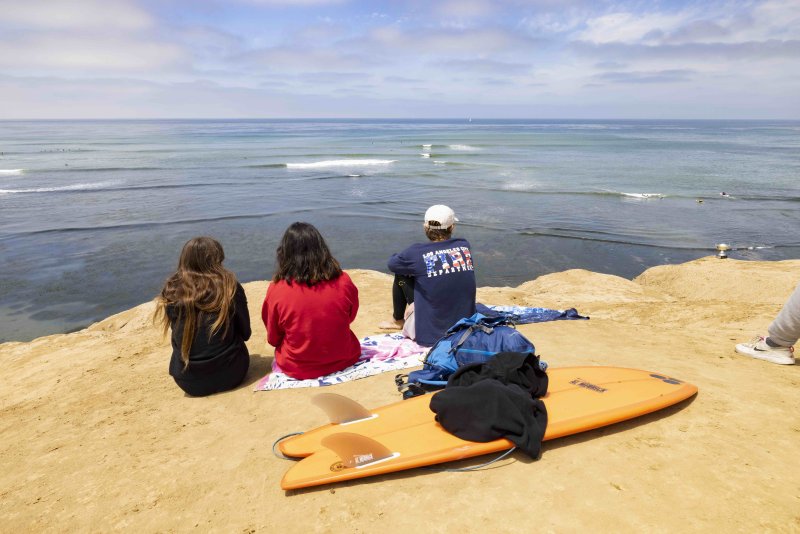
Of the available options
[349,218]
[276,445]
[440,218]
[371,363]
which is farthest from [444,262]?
[349,218]

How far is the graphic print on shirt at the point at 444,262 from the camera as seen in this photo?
4.85 m

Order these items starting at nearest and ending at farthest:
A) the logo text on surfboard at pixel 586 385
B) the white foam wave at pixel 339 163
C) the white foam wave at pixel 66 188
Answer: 1. the logo text on surfboard at pixel 586 385
2. the white foam wave at pixel 66 188
3. the white foam wave at pixel 339 163

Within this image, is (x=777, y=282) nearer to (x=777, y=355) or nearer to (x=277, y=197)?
(x=777, y=355)

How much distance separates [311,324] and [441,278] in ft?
4.56

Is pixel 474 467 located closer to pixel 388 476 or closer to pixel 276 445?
pixel 388 476

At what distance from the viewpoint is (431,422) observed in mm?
3430

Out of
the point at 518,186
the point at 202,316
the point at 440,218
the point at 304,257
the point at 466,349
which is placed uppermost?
the point at 440,218

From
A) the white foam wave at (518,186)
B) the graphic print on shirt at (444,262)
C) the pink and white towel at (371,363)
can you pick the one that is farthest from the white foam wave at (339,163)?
the graphic print on shirt at (444,262)

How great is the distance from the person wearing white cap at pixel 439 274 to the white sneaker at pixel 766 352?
284 cm

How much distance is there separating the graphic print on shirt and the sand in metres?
1.23

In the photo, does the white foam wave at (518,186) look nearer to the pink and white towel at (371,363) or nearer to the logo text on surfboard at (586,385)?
the pink and white towel at (371,363)

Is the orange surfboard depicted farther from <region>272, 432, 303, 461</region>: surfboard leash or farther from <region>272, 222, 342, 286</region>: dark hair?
<region>272, 222, 342, 286</region>: dark hair

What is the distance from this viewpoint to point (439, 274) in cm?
486

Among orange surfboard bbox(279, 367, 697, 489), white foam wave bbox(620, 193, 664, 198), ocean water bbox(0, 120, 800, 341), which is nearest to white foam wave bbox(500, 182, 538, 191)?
ocean water bbox(0, 120, 800, 341)
